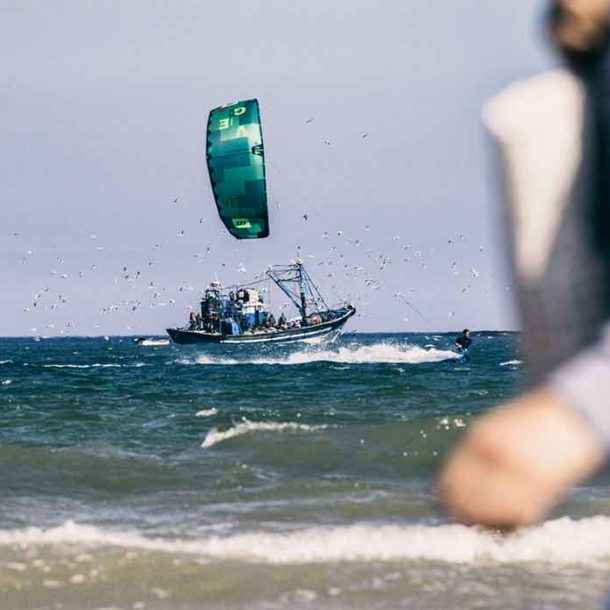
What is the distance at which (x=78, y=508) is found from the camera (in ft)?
36.4

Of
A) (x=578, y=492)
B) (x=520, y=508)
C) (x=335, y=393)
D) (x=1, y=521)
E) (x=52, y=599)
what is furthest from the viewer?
(x=335, y=393)

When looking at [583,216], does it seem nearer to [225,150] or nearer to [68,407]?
[68,407]

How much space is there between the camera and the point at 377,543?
8367 millimetres

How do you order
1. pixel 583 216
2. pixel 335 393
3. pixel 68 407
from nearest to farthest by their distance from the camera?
pixel 583 216 < pixel 68 407 < pixel 335 393

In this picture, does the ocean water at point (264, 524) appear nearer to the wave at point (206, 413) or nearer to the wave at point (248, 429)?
the wave at point (248, 429)

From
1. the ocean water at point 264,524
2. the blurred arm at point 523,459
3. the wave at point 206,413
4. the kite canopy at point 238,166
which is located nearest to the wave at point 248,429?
the ocean water at point 264,524

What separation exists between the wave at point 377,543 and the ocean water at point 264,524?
2cm

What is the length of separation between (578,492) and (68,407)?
58.5ft

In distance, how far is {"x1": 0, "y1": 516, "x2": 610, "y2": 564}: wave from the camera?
7805mm

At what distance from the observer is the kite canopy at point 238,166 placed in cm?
4806

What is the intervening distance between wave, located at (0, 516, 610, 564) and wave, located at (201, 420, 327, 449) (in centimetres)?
839

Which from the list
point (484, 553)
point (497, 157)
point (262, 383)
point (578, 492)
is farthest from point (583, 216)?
point (262, 383)

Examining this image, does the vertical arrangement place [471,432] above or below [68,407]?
above

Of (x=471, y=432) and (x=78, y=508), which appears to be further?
(x=78, y=508)
